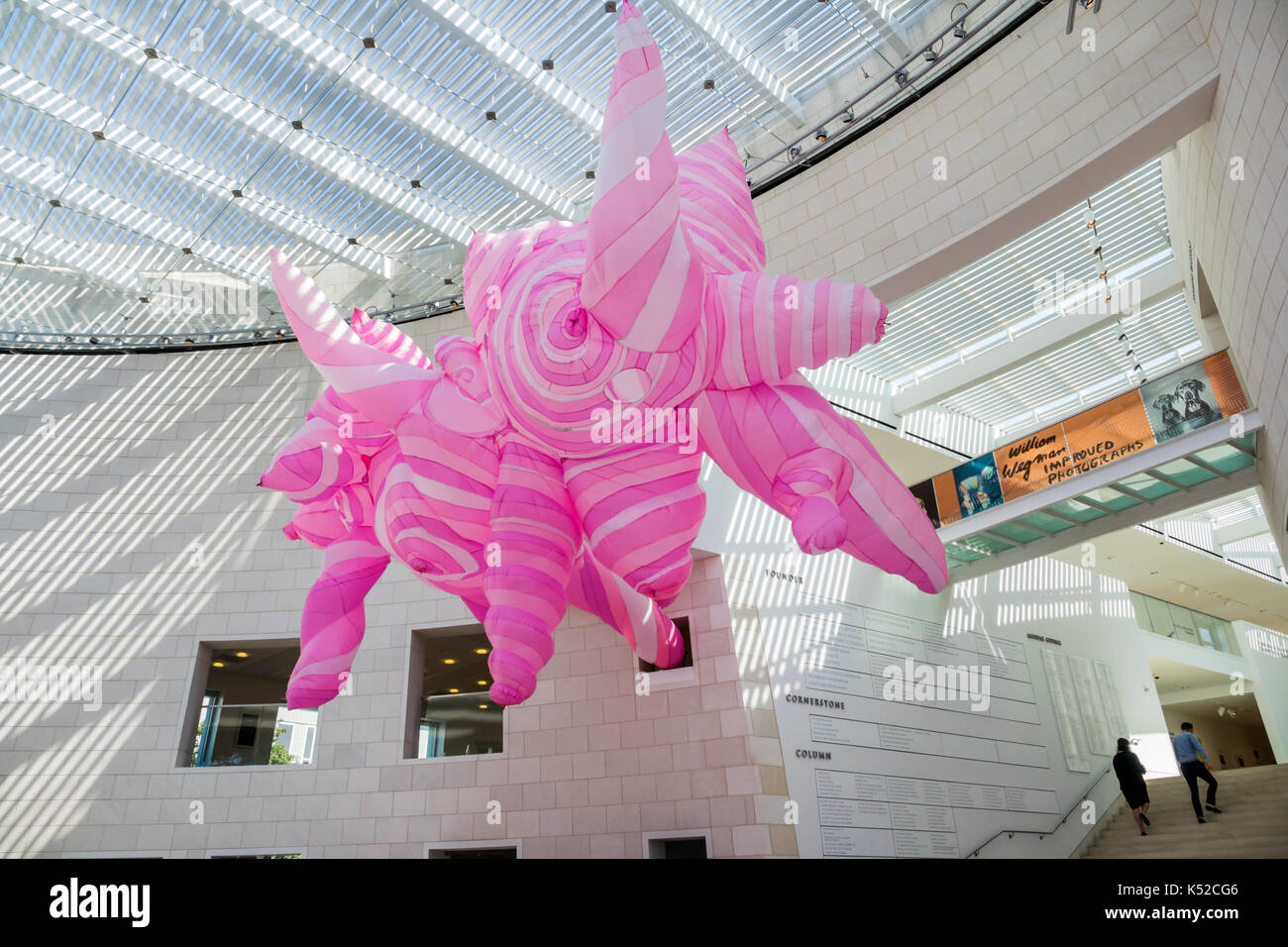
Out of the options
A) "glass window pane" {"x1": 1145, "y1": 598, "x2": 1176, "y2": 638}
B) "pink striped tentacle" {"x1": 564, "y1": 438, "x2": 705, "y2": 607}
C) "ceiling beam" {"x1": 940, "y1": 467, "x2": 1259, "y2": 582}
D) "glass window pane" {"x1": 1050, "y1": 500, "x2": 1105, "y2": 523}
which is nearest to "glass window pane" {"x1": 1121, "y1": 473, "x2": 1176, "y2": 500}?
"ceiling beam" {"x1": 940, "y1": 467, "x2": 1259, "y2": 582}

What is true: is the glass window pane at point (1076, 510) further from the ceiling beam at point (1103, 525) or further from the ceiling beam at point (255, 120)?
the ceiling beam at point (255, 120)

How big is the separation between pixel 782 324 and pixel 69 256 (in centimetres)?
1110

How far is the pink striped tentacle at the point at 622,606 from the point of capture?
594cm

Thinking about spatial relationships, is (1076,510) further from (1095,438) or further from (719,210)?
(719,210)

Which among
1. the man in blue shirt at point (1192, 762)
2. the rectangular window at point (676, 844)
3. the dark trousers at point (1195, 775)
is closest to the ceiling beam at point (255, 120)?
the rectangular window at point (676, 844)

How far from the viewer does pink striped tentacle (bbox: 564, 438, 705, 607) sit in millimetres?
4652

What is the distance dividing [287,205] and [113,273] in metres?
2.99

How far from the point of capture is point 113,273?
472 inches

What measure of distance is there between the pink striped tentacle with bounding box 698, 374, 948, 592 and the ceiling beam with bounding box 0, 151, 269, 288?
9619mm

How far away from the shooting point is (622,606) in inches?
235

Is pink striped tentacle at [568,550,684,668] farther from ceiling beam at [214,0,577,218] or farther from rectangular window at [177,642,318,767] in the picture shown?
ceiling beam at [214,0,577,218]

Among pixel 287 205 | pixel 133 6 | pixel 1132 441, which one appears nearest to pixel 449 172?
pixel 287 205
